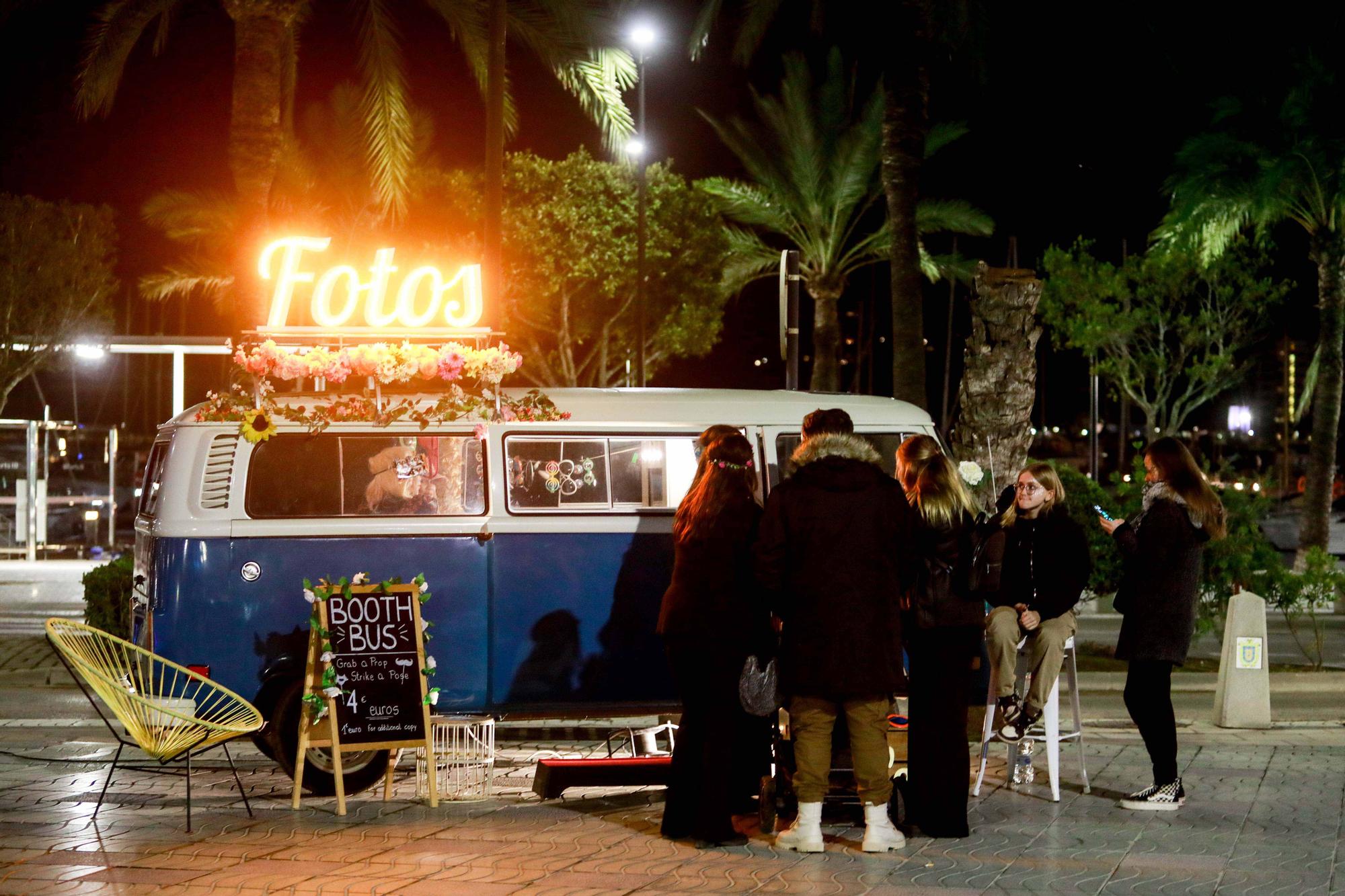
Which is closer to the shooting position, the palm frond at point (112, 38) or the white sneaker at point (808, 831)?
the white sneaker at point (808, 831)

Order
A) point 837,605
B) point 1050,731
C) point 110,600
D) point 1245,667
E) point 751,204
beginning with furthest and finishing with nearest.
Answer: point 751,204 → point 110,600 → point 1245,667 → point 1050,731 → point 837,605

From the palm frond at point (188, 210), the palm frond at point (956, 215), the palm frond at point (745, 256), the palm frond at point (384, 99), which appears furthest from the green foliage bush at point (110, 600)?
the palm frond at point (188, 210)

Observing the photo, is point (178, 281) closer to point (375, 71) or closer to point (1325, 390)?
point (375, 71)

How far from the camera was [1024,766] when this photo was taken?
8.23 meters

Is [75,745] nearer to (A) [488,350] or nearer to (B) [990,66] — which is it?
(A) [488,350]

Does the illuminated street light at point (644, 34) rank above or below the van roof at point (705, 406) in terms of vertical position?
above

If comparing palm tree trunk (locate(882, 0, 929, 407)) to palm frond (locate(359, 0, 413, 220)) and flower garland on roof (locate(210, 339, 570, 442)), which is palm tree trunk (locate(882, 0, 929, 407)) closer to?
palm frond (locate(359, 0, 413, 220))

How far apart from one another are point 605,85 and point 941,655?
38.0 ft

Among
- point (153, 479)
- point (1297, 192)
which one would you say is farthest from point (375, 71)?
point (1297, 192)

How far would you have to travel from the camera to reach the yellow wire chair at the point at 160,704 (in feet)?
22.9

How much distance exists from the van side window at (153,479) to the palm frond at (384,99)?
8.89m

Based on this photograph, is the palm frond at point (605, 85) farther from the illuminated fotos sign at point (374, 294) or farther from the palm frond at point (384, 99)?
the illuminated fotos sign at point (374, 294)

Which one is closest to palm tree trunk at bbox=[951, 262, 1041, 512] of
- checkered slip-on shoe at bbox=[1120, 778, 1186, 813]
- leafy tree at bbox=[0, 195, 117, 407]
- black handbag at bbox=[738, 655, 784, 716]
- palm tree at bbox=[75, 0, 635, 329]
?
checkered slip-on shoe at bbox=[1120, 778, 1186, 813]

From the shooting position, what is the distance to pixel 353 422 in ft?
27.0
